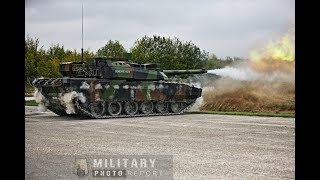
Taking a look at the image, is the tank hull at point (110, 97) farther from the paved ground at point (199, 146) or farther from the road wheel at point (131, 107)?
the paved ground at point (199, 146)

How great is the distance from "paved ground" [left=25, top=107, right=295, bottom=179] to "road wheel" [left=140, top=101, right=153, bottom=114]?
25.1ft

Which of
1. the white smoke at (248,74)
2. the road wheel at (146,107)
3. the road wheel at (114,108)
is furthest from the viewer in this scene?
the white smoke at (248,74)

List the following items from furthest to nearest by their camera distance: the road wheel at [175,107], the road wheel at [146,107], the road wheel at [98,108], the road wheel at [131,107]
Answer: the road wheel at [175,107]
the road wheel at [146,107]
the road wheel at [131,107]
the road wheel at [98,108]

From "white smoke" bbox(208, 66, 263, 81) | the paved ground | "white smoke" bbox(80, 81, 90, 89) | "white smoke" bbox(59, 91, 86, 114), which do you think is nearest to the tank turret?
"white smoke" bbox(80, 81, 90, 89)

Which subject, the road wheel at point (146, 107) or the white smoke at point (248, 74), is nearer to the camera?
the road wheel at point (146, 107)

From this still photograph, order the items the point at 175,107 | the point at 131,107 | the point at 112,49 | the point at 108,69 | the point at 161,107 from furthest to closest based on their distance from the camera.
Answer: the point at 112,49, the point at 175,107, the point at 161,107, the point at 131,107, the point at 108,69

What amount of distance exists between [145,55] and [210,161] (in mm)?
25720

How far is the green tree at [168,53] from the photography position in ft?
110

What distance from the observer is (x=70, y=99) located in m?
21.3

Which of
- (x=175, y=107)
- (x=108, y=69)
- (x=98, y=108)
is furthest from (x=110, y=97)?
(x=175, y=107)

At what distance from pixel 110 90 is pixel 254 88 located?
38.7 feet

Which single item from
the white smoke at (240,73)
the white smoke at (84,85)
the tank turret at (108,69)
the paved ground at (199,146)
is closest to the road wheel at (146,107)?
the tank turret at (108,69)

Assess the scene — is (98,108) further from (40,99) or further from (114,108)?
(40,99)

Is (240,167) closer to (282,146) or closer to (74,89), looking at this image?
(282,146)
